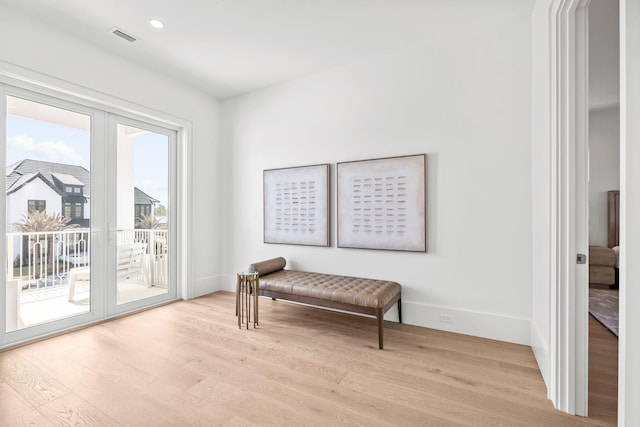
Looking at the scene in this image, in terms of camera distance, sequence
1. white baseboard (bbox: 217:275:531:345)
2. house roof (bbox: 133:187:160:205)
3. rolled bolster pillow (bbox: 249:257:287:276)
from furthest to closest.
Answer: house roof (bbox: 133:187:160:205) → rolled bolster pillow (bbox: 249:257:287:276) → white baseboard (bbox: 217:275:531:345)

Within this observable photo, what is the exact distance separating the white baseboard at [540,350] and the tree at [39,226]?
4235mm

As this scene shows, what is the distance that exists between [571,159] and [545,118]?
452 mm

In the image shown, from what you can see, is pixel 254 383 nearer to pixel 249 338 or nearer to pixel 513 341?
pixel 249 338

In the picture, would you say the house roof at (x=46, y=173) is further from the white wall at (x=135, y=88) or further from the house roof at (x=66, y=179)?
the white wall at (x=135, y=88)

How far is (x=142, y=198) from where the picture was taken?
3576 mm

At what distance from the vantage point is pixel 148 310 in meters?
3.49

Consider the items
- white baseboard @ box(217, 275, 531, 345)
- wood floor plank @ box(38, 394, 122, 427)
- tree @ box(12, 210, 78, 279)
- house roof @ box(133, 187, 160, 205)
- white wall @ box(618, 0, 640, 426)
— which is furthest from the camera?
house roof @ box(133, 187, 160, 205)

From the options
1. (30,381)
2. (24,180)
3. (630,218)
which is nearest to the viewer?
(630,218)

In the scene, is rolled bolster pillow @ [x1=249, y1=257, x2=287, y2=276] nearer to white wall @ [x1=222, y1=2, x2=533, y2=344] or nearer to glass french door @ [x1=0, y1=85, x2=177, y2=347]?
white wall @ [x1=222, y1=2, x2=533, y2=344]

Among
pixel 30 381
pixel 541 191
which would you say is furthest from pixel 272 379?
pixel 541 191

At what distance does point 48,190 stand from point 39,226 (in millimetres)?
350

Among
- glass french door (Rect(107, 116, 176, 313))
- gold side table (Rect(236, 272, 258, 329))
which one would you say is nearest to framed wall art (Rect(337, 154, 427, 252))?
gold side table (Rect(236, 272, 258, 329))

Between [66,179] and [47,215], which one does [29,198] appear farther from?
[66,179]

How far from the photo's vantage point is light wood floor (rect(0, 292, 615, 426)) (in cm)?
168
